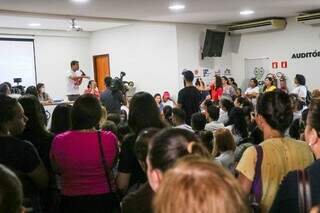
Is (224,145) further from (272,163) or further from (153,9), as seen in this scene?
(153,9)

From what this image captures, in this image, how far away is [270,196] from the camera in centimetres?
196

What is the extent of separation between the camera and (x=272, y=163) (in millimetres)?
1952

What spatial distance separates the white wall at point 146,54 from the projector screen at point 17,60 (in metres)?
2.17

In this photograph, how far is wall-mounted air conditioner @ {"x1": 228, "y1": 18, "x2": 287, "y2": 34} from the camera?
1026cm

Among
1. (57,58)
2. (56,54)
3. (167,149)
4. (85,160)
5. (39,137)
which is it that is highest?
(56,54)

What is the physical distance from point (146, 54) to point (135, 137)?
8.77 metres

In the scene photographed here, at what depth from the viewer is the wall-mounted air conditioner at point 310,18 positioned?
9.45m

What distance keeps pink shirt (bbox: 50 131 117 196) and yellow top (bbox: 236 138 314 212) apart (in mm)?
876

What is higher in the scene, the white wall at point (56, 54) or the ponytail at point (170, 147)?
the white wall at point (56, 54)

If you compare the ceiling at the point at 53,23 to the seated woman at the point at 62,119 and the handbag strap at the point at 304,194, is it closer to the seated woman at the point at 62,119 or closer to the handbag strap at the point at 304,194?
the seated woman at the point at 62,119

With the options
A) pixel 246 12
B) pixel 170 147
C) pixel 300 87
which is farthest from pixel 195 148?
pixel 300 87

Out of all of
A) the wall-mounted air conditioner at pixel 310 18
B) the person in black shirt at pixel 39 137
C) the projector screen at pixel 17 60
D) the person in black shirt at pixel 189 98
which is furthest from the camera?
the projector screen at pixel 17 60

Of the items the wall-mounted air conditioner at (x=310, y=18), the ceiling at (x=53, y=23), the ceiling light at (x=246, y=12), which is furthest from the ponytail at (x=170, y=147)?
the wall-mounted air conditioner at (x=310, y=18)

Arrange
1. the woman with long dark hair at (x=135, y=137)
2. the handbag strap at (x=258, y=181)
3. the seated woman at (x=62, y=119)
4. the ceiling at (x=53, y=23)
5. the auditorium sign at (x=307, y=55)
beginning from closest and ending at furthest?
the handbag strap at (x=258, y=181), the woman with long dark hair at (x=135, y=137), the seated woman at (x=62, y=119), the ceiling at (x=53, y=23), the auditorium sign at (x=307, y=55)
